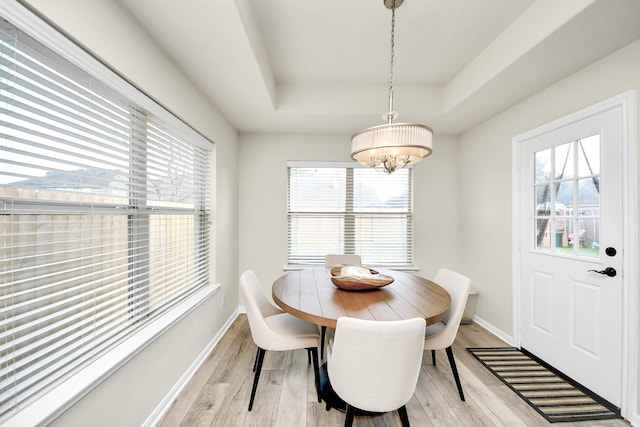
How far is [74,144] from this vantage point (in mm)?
1172

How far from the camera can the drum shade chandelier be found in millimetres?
1750

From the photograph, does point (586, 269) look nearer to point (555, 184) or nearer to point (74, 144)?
point (555, 184)

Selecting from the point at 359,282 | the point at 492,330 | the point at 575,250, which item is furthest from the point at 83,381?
the point at 492,330

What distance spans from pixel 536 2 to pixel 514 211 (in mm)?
1719

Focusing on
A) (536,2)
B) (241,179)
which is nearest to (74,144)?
(241,179)

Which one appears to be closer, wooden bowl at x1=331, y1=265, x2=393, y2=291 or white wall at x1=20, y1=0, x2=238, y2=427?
white wall at x1=20, y1=0, x2=238, y2=427

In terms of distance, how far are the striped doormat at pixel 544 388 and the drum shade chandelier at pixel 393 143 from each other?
188 cm

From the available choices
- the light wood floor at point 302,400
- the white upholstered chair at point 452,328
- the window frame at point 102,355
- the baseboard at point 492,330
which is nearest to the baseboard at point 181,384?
the light wood floor at point 302,400

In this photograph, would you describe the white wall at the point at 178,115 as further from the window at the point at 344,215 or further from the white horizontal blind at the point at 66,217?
the window at the point at 344,215

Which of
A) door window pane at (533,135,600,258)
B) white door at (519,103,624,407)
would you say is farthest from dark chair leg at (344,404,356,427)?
door window pane at (533,135,600,258)

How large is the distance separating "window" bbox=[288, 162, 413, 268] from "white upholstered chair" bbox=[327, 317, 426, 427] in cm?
228

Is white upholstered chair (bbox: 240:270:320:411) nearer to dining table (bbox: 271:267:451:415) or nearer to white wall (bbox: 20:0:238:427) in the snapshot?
dining table (bbox: 271:267:451:415)

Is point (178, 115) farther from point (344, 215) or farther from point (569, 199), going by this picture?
point (569, 199)

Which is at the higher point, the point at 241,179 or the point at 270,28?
the point at 270,28
